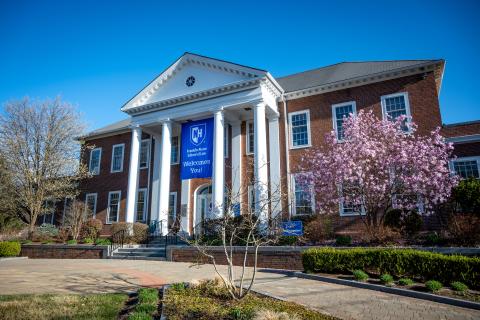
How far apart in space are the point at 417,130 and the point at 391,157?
14.5 feet

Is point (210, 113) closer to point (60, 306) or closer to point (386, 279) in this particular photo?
point (386, 279)

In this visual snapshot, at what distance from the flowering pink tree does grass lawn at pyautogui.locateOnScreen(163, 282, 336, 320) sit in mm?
7670

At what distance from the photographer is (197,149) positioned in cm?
1911

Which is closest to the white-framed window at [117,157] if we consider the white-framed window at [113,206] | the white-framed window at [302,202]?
the white-framed window at [113,206]

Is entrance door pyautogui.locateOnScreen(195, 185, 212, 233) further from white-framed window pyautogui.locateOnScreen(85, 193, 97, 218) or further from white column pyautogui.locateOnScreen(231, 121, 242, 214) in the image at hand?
white-framed window pyautogui.locateOnScreen(85, 193, 97, 218)

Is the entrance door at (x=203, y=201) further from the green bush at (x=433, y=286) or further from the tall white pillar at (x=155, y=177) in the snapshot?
the green bush at (x=433, y=286)

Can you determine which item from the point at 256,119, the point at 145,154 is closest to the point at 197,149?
the point at 256,119

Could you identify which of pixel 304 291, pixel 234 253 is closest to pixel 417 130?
pixel 234 253

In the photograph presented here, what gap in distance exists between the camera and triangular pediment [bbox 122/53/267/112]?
19250 mm

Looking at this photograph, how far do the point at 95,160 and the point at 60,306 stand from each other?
78.0 ft

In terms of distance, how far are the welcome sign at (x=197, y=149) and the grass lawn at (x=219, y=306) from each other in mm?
11636

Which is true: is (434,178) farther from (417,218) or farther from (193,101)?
(193,101)

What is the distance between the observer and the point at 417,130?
16.3 metres

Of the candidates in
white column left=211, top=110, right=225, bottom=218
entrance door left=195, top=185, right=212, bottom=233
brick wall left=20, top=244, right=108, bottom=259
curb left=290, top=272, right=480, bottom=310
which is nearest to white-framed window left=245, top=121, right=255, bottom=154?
white column left=211, top=110, right=225, bottom=218
